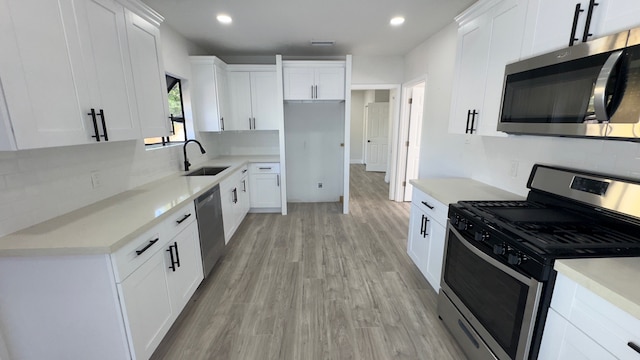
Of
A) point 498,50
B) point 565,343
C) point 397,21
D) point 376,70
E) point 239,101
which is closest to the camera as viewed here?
point 565,343

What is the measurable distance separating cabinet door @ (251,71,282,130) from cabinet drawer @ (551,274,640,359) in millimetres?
3813

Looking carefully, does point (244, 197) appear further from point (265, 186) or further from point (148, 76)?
point (148, 76)

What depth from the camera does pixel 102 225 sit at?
4.83 ft

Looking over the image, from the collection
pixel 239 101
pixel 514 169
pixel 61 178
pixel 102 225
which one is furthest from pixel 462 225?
pixel 239 101

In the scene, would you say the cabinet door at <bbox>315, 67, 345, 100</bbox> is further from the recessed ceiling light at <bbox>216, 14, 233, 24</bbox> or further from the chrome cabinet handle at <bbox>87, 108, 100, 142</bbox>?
the chrome cabinet handle at <bbox>87, 108, 100, 142</bbox>

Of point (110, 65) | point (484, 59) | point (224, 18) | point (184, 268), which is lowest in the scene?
point (184, 268)

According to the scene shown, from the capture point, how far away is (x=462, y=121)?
2.23 metres

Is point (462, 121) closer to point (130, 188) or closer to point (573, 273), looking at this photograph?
point (573, 273)

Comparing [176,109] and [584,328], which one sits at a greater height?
[176,109]

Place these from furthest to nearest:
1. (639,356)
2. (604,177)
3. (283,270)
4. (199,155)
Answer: (199,155) < (283,270) < (604,177) < (639,356)

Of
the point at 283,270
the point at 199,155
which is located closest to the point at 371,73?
the point at 199,155

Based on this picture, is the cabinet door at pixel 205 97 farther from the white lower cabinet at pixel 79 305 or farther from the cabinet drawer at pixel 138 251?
the white lower cabinet at pixel 79 305

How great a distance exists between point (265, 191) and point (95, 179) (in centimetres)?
246

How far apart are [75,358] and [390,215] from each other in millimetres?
3874
